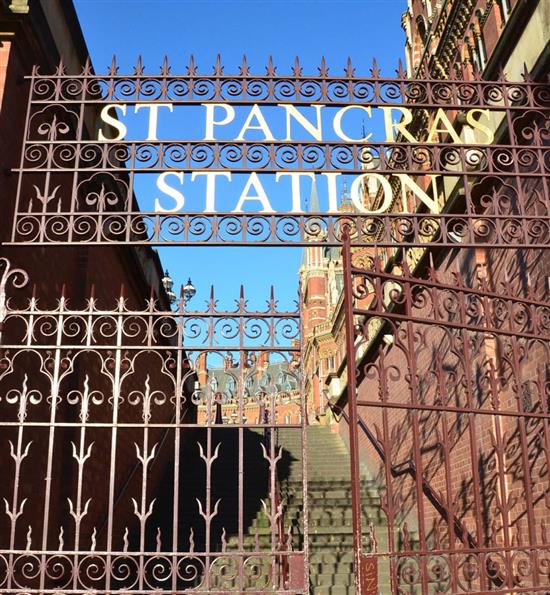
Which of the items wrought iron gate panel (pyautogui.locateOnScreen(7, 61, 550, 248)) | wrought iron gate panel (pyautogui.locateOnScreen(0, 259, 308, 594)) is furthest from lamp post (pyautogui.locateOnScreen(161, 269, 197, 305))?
wrought iron gate panel (pyautogui.locateOnScreen(7, 61, 550, 248))

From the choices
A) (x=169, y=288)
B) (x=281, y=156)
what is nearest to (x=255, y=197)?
(x=281, y=156)

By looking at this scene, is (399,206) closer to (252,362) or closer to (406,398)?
(406,398)

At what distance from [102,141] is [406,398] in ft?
30.4

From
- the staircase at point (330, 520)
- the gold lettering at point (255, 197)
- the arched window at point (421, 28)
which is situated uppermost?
the arched window at point (421, 28)

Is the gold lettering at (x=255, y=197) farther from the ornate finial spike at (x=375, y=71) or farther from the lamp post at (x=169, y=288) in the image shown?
the lamp post at (x=169, y=288)

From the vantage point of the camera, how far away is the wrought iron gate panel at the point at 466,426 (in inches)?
174

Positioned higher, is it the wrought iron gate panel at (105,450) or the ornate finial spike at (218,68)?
the ornate finial spike at (218,68)

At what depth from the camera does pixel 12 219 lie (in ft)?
18.5

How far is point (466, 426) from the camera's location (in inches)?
352

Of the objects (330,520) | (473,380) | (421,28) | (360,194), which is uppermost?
(421,28)

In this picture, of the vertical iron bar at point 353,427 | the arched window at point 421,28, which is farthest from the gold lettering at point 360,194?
the arched window at point 421,28

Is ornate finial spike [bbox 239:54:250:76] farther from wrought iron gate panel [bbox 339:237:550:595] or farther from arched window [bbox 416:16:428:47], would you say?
arched window [bbox 416:16:428:47]

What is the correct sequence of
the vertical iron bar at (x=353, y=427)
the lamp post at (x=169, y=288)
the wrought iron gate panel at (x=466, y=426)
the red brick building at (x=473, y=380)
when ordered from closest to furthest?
the vertical iron bar at (x=353, y=427) < the wrought iron gate panel at (x=466, y=426) < the red brick building at (x=473, y=380) < the lamp post at (x=169, y=288)

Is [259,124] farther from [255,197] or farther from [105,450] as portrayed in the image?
[105,450]
